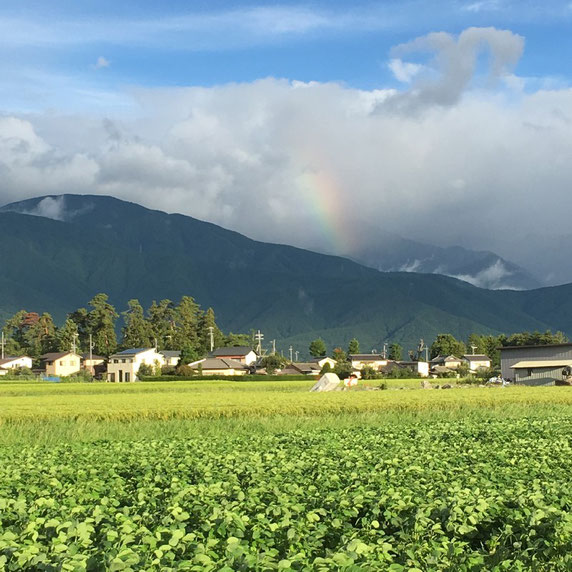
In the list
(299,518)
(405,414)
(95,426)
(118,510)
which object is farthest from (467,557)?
(405,414)

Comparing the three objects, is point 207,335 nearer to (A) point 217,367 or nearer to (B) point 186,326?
(B) point 186,326

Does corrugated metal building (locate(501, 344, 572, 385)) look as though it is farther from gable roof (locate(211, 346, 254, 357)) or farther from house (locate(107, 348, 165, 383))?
gable roof (locate(211, 346, 254, 357))

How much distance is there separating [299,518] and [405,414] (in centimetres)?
2412

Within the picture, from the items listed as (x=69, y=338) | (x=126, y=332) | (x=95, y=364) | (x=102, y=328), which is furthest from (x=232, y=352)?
(x=69, y=338)

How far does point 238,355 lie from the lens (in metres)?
134

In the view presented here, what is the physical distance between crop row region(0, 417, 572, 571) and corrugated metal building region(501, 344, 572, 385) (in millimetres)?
71050

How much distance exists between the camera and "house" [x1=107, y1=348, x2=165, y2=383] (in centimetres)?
11694

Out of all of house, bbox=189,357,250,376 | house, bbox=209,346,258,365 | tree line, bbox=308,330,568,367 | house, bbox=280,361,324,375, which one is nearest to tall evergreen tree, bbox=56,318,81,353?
house, bbox=209,346,258,365

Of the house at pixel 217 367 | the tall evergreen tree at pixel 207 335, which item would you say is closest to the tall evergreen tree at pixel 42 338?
the tall evergreen tree at pixel 207 335

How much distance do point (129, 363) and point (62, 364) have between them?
17.5 metres

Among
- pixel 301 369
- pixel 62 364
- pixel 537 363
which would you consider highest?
pixel 62 364

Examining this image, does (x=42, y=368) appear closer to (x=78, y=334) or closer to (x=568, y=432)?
(x=78, y=334)

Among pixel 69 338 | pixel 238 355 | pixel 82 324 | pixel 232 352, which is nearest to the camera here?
pixel 238 355

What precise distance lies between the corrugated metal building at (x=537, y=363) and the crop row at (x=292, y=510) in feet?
233
